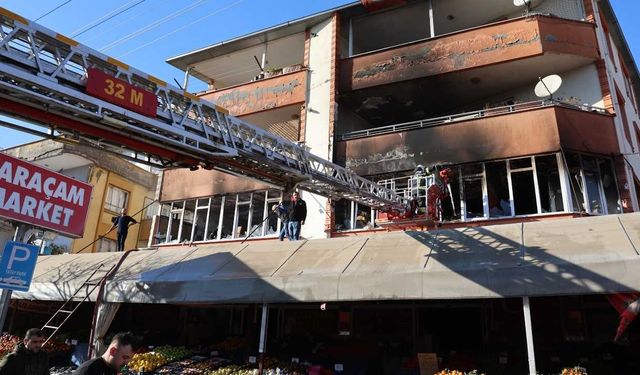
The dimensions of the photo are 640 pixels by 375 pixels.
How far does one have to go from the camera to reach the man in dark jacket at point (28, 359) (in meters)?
5.76

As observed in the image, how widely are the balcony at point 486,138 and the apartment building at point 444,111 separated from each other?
37mm

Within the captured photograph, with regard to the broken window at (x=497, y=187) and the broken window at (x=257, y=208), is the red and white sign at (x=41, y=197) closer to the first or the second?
the broken window at (x=257, y=208)

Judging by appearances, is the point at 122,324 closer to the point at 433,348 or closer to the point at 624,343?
the point at 433,348

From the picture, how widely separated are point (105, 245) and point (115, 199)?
267 cm

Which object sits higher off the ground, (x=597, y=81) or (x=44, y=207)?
(x=597, y=81)

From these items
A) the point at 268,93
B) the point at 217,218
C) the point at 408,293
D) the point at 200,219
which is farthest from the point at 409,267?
the point at 200,219

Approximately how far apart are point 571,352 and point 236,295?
7346mm

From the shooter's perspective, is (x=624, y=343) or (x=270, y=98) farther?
(x=270, y=98)

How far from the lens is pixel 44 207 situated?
30.4 feet

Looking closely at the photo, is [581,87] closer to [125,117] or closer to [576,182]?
[576,182]

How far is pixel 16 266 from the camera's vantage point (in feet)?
23.6

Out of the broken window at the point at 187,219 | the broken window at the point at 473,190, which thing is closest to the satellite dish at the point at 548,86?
the broken window at the point at 473,190

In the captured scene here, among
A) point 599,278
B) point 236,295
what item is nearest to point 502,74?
point 599,278

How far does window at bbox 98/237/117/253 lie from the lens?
26797mm
